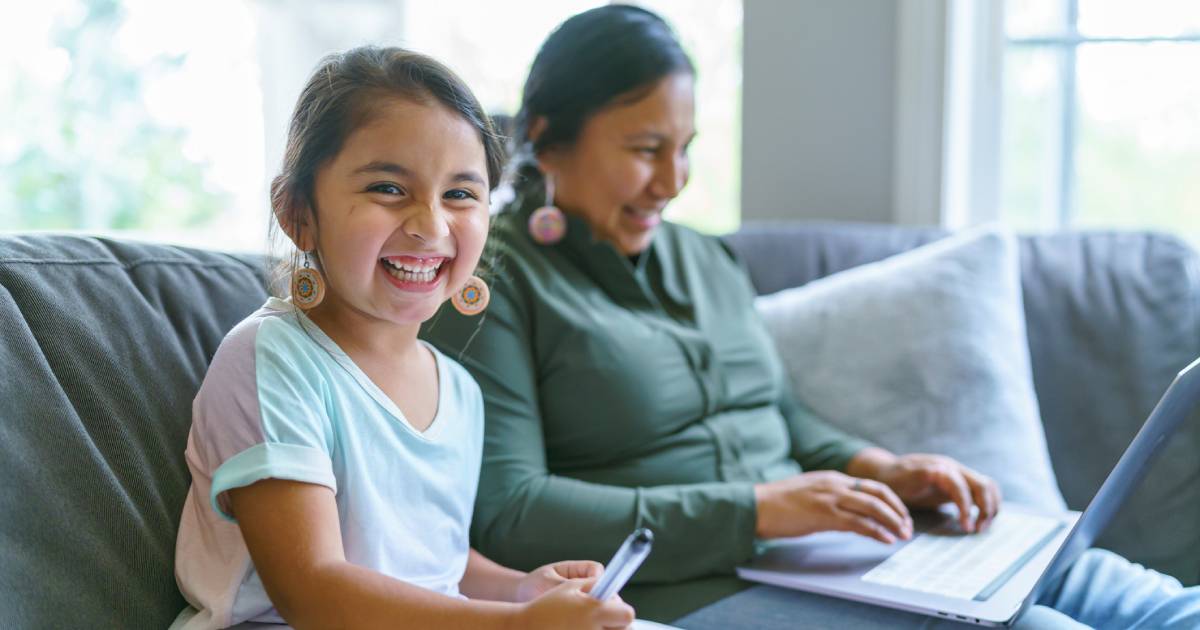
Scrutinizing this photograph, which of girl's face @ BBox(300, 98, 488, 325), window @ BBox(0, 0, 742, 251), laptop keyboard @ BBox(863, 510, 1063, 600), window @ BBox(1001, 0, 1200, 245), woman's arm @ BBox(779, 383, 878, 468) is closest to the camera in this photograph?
girl's face @ BBox(300, 98, 488, 325)

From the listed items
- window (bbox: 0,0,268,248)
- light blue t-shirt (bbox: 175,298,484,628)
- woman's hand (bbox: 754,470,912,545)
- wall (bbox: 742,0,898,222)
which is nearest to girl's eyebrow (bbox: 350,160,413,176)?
light blue t-shirt (bbox: 175,298,484,628)

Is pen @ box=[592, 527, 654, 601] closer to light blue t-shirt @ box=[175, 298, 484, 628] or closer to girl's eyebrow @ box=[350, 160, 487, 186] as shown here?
light blue t-shirt @ box=[175, 298, 484, 628]

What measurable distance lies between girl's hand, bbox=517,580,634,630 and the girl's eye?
1.25 ft

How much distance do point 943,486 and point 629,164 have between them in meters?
0.59

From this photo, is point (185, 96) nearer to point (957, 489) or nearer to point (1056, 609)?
point (957, 489)

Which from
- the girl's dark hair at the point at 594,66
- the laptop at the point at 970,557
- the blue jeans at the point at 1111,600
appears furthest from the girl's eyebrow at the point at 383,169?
the blue jeans at the point at 1111,600

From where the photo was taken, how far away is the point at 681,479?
1408 millimetres

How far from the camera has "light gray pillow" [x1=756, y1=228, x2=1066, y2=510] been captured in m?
1.66

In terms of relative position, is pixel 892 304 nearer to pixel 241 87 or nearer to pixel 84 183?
pixel 241 87

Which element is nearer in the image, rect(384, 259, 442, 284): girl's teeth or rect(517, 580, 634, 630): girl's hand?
rect(517, 580, 634, 630): girl's hand

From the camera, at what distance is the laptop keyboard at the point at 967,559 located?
1213 millimetres

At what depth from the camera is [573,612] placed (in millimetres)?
796

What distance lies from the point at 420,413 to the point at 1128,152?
1744mm

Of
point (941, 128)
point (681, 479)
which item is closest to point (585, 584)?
point (681, 479)
